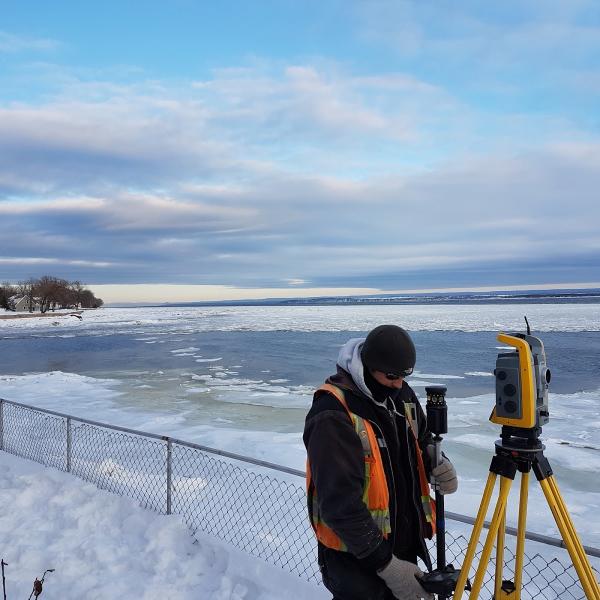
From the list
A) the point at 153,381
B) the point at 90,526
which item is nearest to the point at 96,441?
the point at 90,526

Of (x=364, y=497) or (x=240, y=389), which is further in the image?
(x=240, y=389)

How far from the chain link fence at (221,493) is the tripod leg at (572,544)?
0.52 meters

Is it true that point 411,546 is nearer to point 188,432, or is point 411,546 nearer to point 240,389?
point 188,432

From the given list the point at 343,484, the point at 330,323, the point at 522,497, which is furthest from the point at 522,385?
the point at 330,323

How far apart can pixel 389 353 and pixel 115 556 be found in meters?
2.97

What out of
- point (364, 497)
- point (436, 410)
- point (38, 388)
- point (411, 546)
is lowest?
point (38, 388)

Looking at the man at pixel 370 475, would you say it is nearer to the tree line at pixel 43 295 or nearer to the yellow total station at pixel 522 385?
the yellow total station at pixel 522 385

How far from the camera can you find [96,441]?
7711 mm

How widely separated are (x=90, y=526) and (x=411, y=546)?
10.1 ft

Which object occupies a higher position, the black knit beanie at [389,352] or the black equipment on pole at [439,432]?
the black knit beanie at [389,352]

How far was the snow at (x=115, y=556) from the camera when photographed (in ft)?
11.4

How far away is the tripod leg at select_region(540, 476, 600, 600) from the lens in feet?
6.68

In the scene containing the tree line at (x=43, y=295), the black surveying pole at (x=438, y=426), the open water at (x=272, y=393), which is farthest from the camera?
the tree line at (x=43, y=295)

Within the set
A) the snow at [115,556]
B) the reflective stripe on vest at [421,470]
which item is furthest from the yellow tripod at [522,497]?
the snow at [115,556]
